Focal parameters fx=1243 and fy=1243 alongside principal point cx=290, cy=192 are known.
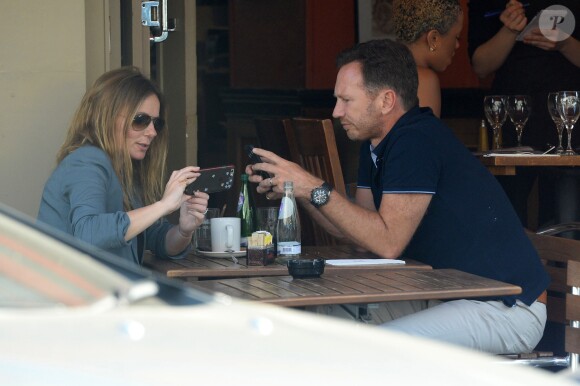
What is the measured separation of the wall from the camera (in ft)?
15.0

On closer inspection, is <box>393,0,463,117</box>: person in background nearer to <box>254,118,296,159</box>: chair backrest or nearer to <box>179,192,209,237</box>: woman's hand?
<box>254,118,296,159</box>: chair backrest

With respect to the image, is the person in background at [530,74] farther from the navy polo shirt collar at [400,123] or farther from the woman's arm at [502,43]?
the navy polo shirt collar at [400,123]

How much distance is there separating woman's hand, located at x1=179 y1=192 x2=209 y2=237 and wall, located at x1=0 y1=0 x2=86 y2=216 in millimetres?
824

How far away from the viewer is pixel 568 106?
227 inches

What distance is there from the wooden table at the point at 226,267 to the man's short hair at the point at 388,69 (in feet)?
1.83

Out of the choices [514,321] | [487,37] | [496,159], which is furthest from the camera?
[487,37]

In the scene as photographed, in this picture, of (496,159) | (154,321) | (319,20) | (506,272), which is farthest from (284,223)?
(319,20)

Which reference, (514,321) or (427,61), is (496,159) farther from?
(514,321)

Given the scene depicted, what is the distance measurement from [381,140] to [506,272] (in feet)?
2.13

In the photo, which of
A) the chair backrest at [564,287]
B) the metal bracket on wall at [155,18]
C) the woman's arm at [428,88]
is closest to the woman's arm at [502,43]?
the woman's arm at [428,88]

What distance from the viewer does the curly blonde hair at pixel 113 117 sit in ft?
13.3

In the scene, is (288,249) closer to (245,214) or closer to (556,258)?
(245,214)

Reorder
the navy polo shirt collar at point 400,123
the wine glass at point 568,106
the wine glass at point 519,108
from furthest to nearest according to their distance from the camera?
1. the wine glass at point 519,108
2. the wine glass at point 568,106
3. the navy polo shirt collar at point 400,123

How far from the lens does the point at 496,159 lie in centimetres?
555
